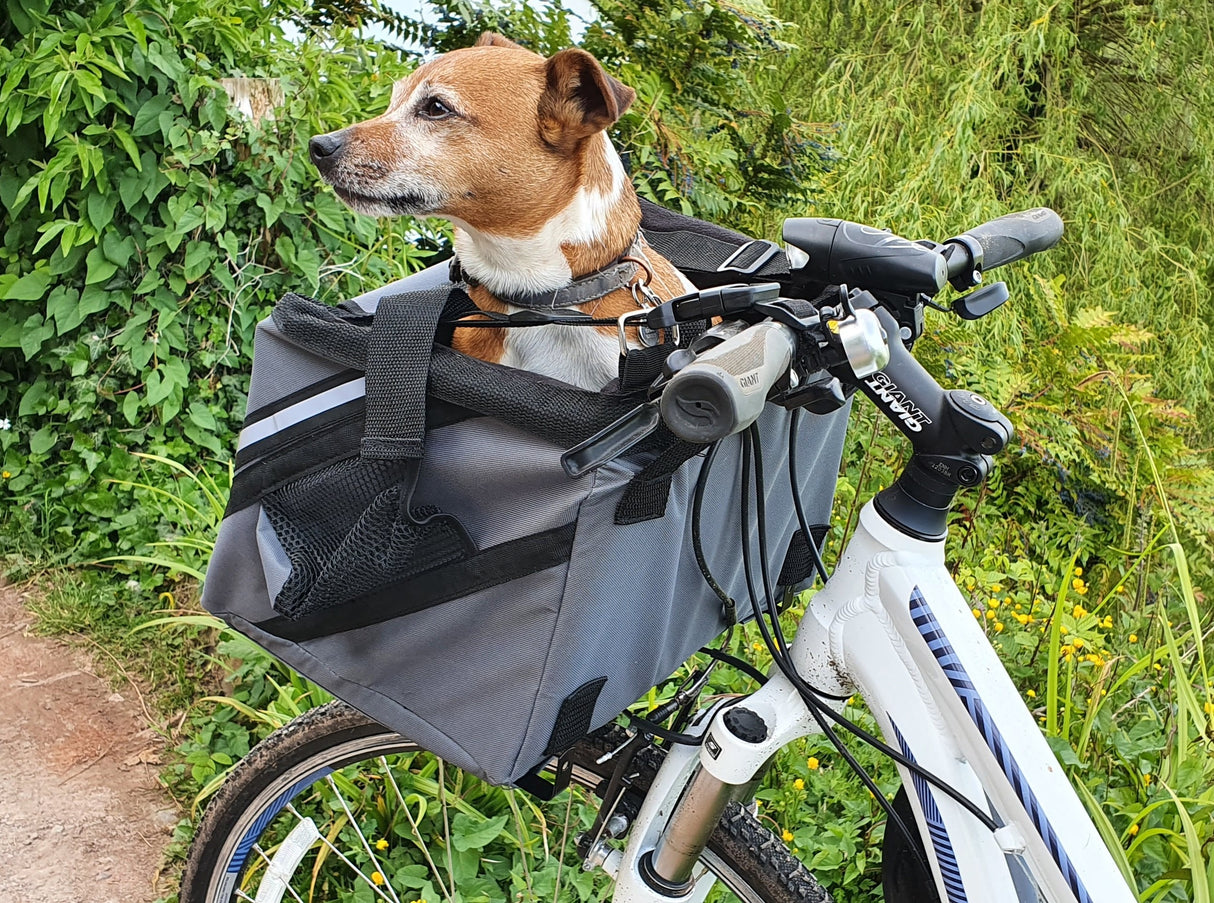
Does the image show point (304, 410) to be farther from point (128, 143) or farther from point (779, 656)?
point (128, 143)

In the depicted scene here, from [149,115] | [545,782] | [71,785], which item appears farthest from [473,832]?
[149,115]

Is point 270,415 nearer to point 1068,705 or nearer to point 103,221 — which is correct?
point 1068,705

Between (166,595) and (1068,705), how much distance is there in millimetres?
2265

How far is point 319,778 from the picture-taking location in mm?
1432

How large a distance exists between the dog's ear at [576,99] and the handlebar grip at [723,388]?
994 millimetres

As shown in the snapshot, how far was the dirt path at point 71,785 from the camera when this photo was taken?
6.56 feet

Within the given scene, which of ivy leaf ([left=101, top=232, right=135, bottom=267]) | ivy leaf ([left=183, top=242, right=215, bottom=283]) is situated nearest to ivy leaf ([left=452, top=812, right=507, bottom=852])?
ivy leaf ([left=183, top=242, right=215, bottom=283])

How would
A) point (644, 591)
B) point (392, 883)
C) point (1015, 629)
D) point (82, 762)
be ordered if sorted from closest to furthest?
point (644, 591) → point (392, 883) → point (82, 762) → point (1015, 629)

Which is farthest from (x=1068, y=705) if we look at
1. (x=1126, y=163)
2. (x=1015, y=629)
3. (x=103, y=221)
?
(x=1126, y=163)

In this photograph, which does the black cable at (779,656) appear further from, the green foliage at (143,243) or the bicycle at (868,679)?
the green foliage at (143,243)

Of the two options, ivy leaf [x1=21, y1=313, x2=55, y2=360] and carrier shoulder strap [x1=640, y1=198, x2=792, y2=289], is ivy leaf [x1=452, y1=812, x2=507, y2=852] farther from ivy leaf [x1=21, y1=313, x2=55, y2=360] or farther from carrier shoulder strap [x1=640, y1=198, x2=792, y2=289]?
ivy leaf [x1=21, y1=313, x2=55, y2=360]

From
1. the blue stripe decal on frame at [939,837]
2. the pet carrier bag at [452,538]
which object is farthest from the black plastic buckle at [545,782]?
the blue stripe decal on frame at [939,837]

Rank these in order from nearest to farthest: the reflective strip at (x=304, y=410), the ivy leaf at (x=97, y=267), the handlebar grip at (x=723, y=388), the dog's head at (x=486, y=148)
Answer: the handlebar grip at (x=723, y=388), the reflective strip at (x=304, y=410), the dog's head at (x=486, y=148), the ivy leaf at (x=97, y=267)

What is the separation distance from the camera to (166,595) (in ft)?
8.78
